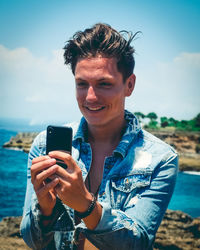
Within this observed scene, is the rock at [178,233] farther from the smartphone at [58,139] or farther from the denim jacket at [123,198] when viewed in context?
the smartphone at [58,139]

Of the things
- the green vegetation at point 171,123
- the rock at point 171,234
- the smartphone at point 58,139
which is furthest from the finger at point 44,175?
the green vegetation at point 171,123

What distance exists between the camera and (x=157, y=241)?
22.3 feet

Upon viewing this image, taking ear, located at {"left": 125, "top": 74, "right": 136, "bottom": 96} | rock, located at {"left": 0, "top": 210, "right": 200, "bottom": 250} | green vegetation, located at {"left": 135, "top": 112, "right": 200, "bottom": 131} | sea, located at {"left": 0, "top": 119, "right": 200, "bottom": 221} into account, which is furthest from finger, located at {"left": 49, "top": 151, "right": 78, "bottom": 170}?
green vegetation, located at {"left": 135, "top": 112, "right": 200, "bottom": 131}

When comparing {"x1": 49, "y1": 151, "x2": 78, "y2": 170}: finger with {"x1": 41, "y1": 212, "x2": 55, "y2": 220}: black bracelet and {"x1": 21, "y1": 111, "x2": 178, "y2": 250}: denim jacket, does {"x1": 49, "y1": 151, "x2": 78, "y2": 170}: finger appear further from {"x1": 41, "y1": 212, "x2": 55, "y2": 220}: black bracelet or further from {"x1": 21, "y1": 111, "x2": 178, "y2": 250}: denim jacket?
{"x1": 41, "y1": 212, "x2": 55, "y2": 220}: black bracelet

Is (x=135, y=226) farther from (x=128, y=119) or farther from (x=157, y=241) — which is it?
(x=157, y=241)

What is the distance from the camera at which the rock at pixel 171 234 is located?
670 cm

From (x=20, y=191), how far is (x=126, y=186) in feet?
92.5

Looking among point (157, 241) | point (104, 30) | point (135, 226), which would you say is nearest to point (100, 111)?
point (104, 30)

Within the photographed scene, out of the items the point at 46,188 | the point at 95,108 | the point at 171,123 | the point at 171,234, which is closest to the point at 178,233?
the point at 171,234

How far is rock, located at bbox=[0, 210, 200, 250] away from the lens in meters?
6.70

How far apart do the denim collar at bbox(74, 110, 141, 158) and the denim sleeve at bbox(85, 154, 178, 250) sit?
0.45m

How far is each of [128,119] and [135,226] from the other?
4.68ft

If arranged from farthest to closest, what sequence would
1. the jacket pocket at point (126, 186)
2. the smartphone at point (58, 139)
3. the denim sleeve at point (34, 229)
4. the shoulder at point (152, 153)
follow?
the shoulder at point (152, 153), the jacket pocket at point (126, 186), the denim sleeve at point (34, 229), the smartphone at point (58, 139)

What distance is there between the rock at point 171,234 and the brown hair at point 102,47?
5442 mm
